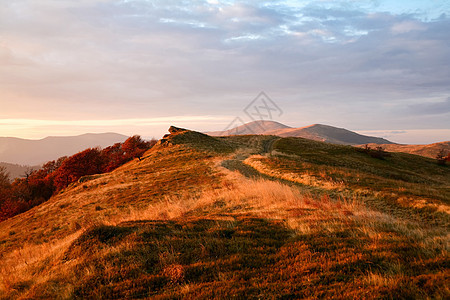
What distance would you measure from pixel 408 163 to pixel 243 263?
51841 mm

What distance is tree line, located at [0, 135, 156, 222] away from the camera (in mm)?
47875

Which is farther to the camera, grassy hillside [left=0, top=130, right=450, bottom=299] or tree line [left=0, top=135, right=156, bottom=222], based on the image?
tree line [left=0, top=135, right=156, bottom=222]

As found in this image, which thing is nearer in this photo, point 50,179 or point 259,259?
point 259,259

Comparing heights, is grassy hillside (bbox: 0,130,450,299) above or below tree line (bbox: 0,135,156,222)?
above

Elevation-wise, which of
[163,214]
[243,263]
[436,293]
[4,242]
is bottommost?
[4,242]

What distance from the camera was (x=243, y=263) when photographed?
→ 5410 millimetres

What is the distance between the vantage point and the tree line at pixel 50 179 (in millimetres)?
47875

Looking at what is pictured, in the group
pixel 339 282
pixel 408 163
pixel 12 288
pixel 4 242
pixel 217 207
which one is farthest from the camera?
pixel 408 163

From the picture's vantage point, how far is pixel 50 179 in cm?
5947

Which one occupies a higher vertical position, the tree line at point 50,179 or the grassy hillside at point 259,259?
the grassy hillside at point 259,259

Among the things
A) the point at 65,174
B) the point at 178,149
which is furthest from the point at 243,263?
the point at 65,174

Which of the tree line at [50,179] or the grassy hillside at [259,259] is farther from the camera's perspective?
the tree line at [50,179]

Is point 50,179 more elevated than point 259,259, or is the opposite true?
point 259,259

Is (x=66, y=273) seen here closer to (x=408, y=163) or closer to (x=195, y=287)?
(x=195, y=287)
